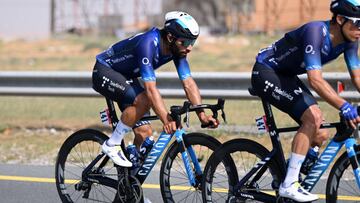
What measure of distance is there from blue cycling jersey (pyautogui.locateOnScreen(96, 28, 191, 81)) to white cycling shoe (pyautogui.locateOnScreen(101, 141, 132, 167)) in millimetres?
666

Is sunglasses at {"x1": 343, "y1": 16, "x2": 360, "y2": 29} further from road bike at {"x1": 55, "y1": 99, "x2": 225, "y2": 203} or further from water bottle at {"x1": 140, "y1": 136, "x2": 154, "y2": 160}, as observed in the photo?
water bottle at {"x1": 140, "y1": 136, "x2": 154, "y2": 160}

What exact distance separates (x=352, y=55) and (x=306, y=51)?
1.35ft

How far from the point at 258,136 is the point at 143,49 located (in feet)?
16.0

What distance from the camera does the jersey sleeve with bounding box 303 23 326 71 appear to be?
221 inches

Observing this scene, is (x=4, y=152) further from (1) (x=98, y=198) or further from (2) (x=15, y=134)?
(1) (x=98, y=198)

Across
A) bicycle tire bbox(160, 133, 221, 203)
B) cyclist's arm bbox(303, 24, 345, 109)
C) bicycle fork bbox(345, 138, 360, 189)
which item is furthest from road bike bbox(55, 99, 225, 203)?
bicycle fork bbox(345, 138, 360, 189)

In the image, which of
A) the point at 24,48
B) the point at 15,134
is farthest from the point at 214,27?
the point at 15,134

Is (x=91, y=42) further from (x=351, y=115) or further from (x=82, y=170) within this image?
(x=351, y=115)

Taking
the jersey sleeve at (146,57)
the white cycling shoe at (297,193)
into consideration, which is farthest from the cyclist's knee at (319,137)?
the jersey sleeve at (146,57)

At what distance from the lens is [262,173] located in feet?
19.9

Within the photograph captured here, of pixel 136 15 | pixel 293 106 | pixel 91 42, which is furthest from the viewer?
pixel 136 15

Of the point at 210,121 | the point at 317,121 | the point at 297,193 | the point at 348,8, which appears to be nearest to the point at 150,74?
the point at 210,121

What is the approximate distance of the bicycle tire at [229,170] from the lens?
6.02m

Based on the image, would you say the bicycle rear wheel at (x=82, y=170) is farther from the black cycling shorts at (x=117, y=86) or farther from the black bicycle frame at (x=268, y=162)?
the black bicycle frame at (x=268, y=162)
